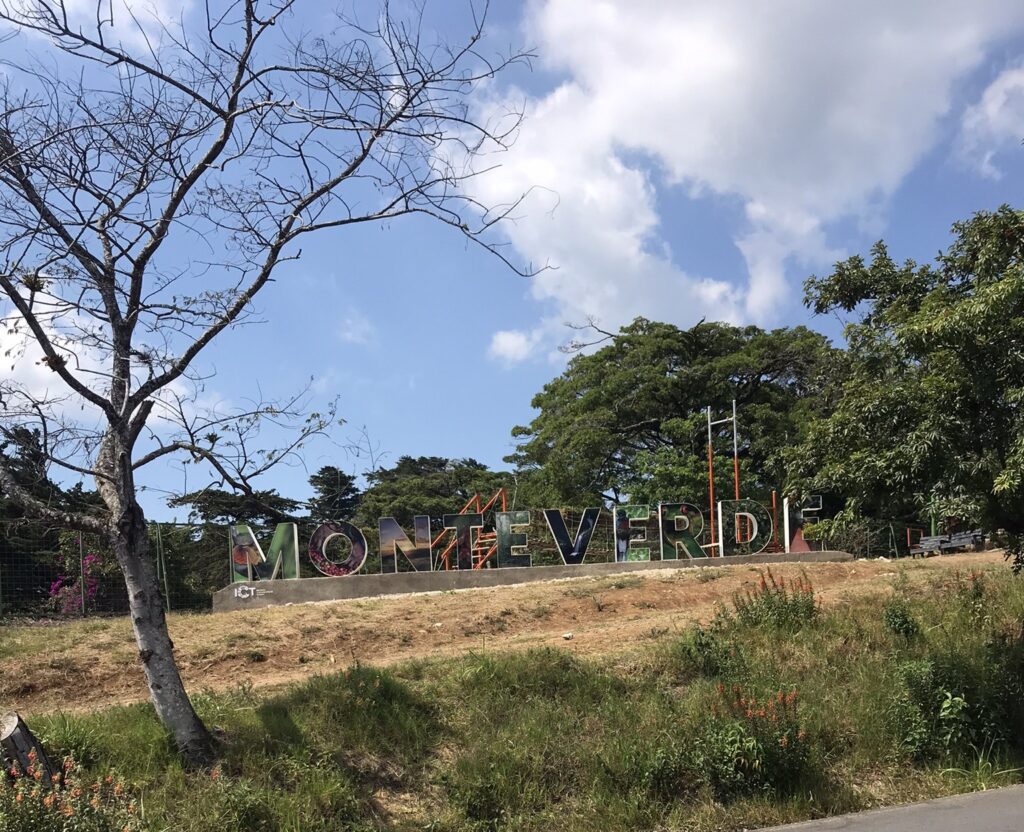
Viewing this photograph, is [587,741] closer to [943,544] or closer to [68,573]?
[68,573]

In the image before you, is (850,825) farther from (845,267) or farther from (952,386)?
(845,267)

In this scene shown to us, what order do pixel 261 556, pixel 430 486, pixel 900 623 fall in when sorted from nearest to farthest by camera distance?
pixel 900 623, pixel 261 556, pixel 430 486

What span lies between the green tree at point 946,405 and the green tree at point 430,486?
3065 cm

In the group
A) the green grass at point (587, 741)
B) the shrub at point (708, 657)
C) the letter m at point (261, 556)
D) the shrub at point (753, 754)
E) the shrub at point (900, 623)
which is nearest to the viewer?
the green grass at point (587, 741)

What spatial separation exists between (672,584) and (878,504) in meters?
7.42

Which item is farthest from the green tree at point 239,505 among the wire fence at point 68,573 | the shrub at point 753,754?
the wire fence at point 68,573

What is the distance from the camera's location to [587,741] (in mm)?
8047

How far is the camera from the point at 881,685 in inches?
364

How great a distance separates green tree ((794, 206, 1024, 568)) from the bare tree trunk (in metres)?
6.64

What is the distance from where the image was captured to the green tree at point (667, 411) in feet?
104

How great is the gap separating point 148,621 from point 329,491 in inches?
69.4

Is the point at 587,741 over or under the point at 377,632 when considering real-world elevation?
under

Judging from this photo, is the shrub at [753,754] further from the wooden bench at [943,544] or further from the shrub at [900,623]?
the wooden bench at [943,544]

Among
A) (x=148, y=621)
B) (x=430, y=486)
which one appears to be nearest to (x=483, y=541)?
(x=148, y=621)
